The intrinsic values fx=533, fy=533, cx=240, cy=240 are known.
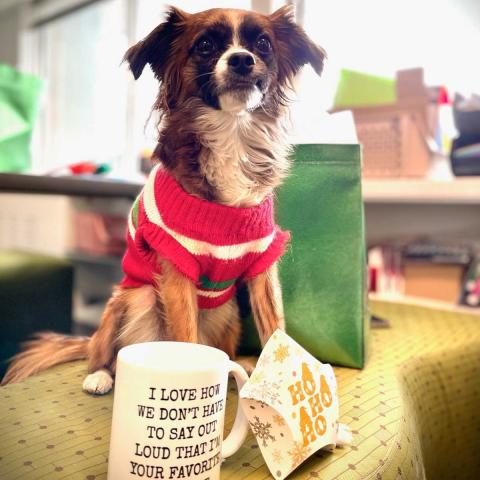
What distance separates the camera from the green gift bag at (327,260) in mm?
661

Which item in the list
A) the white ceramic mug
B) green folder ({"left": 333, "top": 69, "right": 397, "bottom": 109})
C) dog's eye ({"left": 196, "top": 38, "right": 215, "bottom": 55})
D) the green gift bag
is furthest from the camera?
green folder ({"left": 333, "top": 69, "right": 397, "bottom": 109})

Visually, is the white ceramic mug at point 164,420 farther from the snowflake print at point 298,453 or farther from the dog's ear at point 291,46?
the dog's ear at point 291,46

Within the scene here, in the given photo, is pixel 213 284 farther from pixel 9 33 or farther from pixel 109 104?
pixel 9 33

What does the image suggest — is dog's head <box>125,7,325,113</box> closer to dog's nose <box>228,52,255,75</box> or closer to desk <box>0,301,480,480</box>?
dog's nose <box>228,52,255,75</box>

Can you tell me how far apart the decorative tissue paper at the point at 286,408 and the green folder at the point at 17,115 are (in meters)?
0.42

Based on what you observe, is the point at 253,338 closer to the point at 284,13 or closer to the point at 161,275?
the point at 161,275

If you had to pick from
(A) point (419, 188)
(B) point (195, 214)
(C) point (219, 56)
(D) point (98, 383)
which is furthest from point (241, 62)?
(A) point (419, 188)

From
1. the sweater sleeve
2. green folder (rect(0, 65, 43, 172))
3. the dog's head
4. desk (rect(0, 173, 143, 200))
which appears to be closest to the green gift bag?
the sweater sleeve

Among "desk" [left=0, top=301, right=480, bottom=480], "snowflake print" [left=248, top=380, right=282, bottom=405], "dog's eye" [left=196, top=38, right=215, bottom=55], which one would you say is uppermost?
"dog's eye" [left=196, top=38, right=215, bottom=55]

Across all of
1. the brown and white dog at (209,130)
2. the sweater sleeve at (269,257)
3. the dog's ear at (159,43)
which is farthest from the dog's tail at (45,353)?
the dog's ear at (159,43)

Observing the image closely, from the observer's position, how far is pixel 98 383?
0.58m

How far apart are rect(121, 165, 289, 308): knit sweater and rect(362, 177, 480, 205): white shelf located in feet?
1.52

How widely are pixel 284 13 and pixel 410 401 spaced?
50cm

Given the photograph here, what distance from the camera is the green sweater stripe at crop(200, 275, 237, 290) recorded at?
1.91 ft
